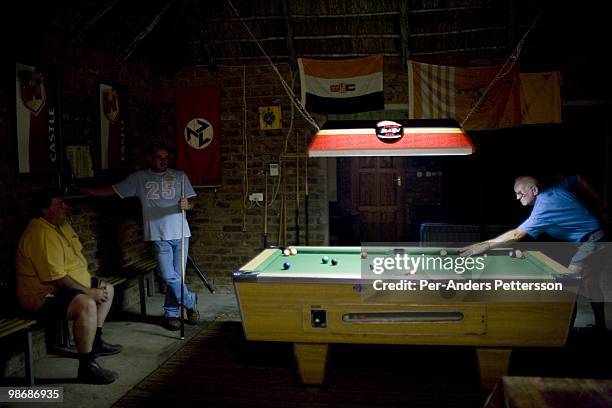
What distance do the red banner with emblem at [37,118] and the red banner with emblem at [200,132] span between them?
194 cm

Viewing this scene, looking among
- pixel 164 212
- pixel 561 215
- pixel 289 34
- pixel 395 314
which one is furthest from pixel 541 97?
pixel 164 212

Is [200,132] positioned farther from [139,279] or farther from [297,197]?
[139,279]

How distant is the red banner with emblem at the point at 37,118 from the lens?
171 inches

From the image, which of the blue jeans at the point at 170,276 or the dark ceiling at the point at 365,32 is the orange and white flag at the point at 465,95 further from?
the blue jeans at the point at 170,276

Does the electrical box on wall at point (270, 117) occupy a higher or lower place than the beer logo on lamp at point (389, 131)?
higher

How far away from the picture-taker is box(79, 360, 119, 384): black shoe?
4.04 meters

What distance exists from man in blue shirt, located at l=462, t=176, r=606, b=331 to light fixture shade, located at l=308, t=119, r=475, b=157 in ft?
3.80

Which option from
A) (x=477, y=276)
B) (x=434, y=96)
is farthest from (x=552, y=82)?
(x=477, y=276)

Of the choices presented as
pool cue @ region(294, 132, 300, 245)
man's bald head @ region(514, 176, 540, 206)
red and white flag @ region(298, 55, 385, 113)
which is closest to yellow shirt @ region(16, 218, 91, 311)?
pool cue @ region(294, 132, 300, 245)

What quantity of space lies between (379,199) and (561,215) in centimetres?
530

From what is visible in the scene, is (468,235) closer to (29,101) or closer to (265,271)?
(265,271)

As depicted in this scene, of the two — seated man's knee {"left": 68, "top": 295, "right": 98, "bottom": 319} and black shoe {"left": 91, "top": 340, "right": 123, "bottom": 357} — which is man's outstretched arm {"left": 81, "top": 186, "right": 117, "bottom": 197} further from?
black shoe {"left": 91, "top": 340, "right": 123, "bottom": 357}

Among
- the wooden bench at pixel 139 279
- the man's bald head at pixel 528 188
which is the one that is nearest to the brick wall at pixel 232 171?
the wooden bench at pixel 139 279

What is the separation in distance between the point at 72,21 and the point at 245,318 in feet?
10.8
